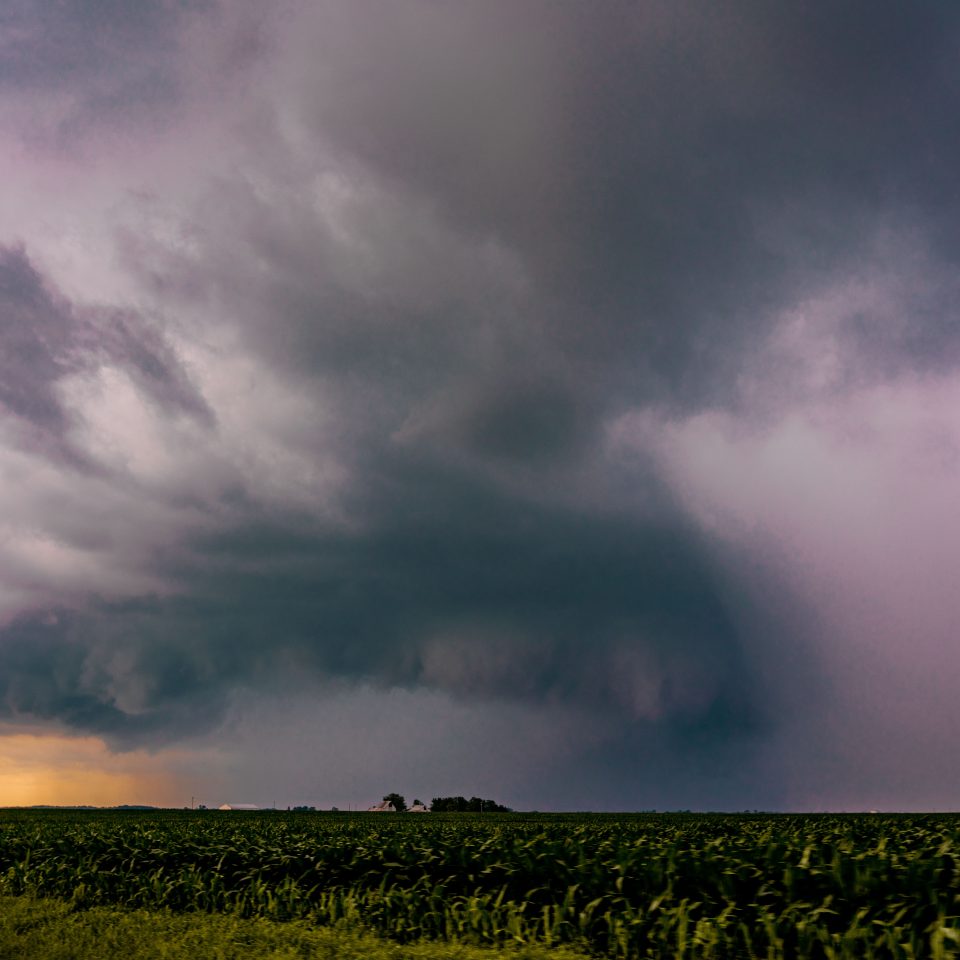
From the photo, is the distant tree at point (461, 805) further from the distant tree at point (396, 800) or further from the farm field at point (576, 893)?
the farm field at point (576, 893)

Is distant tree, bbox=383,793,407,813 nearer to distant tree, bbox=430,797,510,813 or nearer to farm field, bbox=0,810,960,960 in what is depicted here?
distant tree, bbox=430,797,510,813

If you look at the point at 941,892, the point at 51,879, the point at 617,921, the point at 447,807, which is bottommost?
the point at 447,807

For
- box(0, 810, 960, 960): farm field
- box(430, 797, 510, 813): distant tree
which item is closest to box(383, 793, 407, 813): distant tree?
box(430, 797, 510, 813): distant tree

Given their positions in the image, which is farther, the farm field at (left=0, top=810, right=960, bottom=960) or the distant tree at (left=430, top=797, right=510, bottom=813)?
the distant tree at (left=430, top=797, right=510, bottom=813)

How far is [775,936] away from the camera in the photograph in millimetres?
9500

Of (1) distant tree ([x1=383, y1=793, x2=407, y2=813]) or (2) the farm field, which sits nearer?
(2) the farm field

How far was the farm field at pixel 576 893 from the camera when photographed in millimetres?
9664

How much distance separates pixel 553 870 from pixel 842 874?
4222 mm

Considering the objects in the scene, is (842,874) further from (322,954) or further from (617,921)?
(322,954)

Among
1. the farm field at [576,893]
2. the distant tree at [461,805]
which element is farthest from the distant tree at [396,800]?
the farm field at [576,893]

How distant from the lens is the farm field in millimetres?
9664

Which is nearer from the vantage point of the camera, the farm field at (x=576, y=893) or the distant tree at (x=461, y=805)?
the farm field at (x=576, y=893)

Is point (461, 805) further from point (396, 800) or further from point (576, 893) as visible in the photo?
point (576, 893)

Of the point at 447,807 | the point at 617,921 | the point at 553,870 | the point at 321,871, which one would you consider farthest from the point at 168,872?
the point at 447,807
